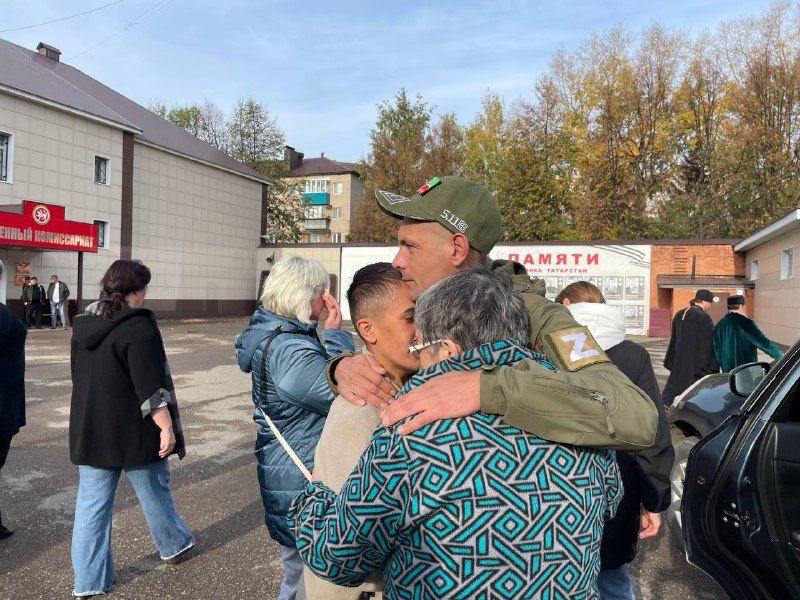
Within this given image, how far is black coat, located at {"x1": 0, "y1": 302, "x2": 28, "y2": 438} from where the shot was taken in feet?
13.2

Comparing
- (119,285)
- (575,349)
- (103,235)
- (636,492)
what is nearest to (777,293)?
(636,492)

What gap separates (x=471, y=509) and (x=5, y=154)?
25.5m

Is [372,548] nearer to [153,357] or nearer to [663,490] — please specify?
[663,490]

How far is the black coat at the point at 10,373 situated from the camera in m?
4.02

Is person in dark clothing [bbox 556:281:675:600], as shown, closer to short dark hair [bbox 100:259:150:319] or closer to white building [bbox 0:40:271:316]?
short dark hair [bbox 100:259:150:319]

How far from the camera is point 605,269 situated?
84.9 feet

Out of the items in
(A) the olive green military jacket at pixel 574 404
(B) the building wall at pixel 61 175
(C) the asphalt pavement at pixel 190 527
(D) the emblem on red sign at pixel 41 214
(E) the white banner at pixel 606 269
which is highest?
(B) the building wall at pixel 61 175

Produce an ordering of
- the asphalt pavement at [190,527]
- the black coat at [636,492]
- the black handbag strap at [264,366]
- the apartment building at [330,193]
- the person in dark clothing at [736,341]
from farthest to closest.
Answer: the apartment building at [330,193] < the person in dark clothing at [736,341] < the asphalt pavement at [190,527] < the black handbag strap at [264,366] < the black coat at [636,492]

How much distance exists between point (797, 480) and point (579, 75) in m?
34.5

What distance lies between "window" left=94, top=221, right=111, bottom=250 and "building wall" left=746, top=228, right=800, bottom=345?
80.4 ft

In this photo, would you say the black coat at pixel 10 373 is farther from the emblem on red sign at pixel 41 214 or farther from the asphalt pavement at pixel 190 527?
the emblem on red sign at pixel 41 214

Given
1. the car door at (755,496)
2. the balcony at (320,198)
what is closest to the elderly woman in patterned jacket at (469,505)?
the car door at (755,496)

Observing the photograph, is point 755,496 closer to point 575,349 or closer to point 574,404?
point 575,349

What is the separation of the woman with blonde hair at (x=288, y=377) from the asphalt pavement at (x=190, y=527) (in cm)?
118
